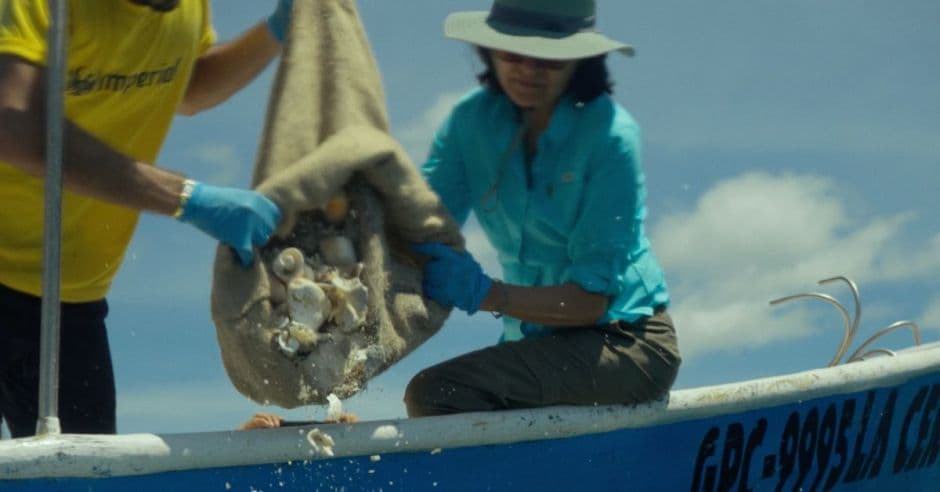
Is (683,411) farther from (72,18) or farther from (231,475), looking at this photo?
(72,18)

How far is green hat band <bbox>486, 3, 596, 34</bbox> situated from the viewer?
10.8 feet

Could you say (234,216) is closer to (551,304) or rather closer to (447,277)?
(447,277)

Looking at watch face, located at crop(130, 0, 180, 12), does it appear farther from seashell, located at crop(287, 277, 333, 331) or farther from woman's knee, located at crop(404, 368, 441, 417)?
woman's knee, located at crop(404, 368, 441, 417)

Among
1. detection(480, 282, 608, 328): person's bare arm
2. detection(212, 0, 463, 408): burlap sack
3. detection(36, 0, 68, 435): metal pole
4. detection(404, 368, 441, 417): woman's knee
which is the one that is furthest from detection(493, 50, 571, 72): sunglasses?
detection(36, 0, 68, 435): metal pole

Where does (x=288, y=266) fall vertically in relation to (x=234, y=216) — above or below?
below

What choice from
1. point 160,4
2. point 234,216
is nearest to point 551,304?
point 234,216

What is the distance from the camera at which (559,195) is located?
10.6 feet

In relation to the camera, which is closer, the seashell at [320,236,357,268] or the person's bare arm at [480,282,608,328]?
the seashell at [320,236,357,268]

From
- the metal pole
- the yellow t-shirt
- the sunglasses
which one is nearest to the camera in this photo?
the metal pole

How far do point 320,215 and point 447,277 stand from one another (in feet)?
1.04

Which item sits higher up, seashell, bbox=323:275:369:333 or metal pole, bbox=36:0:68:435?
metal pole, bbox=36:0:68:435

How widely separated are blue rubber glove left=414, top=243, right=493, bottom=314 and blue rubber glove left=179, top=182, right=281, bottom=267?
0.40m

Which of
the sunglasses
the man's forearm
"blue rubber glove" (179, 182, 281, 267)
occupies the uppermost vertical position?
the sunglasses

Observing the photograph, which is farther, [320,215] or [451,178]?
[451,178]
